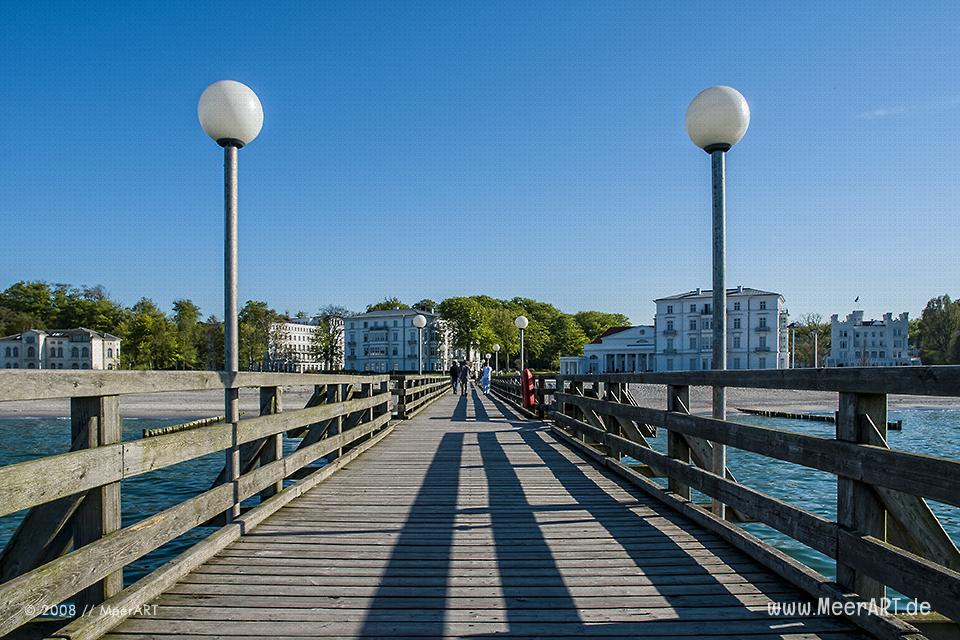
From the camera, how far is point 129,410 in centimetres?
3078

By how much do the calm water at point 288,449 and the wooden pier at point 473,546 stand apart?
3199 millimetres

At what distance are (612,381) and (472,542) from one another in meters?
3.48

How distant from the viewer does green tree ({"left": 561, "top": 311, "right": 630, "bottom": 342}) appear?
13145 cm

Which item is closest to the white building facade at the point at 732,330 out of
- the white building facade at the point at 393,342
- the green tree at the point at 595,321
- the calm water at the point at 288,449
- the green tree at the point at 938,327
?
the white building facade at the point at 393,342

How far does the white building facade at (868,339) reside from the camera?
101m

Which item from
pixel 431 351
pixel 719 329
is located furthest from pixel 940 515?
pixel 431 351

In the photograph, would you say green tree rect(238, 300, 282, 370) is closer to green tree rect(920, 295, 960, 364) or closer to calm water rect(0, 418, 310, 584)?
calm water rect(0, 418, 310, 584)

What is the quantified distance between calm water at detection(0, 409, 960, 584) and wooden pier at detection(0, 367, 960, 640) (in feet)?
10.5

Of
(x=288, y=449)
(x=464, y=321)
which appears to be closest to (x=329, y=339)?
(x=464, y=321)

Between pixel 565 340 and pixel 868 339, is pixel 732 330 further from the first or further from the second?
pixel 868 339

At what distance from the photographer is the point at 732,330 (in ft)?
240
